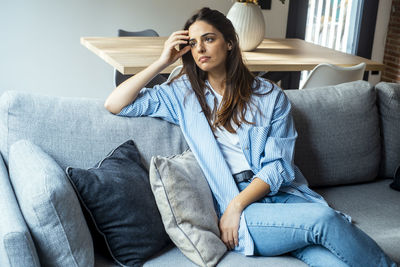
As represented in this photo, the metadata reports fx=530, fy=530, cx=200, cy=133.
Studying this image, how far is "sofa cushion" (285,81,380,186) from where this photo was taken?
2293mm

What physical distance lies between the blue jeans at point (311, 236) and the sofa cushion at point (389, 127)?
90 cm

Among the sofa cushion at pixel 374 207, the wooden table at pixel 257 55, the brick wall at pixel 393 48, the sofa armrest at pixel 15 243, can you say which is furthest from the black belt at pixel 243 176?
the brick wall at pixel 393 48

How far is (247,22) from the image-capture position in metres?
3.29

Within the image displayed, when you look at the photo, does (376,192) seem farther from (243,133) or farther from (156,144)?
(156,144)

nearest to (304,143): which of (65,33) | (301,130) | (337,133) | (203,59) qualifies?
(301,130)

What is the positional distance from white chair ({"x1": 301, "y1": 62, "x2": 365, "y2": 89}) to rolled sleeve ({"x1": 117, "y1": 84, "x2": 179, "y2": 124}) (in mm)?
1179

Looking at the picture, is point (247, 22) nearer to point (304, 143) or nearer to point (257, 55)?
point (257, 55)

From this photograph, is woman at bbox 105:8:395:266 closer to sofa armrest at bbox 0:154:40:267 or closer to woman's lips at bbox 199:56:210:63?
woman's lips at bbox 199:56:210:63

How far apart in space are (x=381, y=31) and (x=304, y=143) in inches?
145

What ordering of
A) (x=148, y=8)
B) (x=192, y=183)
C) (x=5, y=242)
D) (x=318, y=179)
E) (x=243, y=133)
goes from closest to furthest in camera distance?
(x=5, y=242)
(x=192, y=183)
(x=243, y=133)
(x=318, y=179)
(x=148, y=8)

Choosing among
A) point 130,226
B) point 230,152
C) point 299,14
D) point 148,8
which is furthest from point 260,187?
point 299,14

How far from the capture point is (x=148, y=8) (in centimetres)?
460

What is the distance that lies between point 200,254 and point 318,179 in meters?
0.88

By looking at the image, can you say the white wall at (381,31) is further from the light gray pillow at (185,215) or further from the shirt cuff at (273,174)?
the light gray pillow at (185,215)
